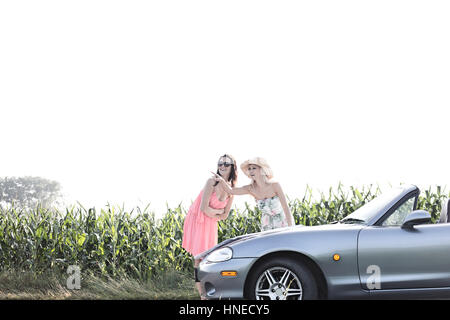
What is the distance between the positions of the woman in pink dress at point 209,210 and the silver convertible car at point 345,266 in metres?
2.30

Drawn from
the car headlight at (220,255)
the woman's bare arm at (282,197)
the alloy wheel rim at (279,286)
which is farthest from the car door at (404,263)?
the woman's bare arm at (282,197)

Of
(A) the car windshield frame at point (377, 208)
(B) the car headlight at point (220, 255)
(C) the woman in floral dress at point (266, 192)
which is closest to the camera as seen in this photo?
(B) the car headlight at point (220, 255)

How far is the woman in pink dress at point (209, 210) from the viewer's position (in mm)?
9609

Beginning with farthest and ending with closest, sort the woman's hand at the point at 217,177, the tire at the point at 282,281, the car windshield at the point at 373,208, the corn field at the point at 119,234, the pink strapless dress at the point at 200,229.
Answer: the corn field at the point at 119,234 < the pink strapless dress at the point at 200,229 < the woman's hand at the point at 217,177 < the car windshield at the point at 373,208 < the tire at the point at 282,281

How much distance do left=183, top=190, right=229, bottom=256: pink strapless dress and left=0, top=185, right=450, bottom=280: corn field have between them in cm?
329

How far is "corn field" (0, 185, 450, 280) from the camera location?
13461 mm

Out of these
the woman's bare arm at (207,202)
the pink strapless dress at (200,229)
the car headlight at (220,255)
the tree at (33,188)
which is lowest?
the car headlight at (220,255)

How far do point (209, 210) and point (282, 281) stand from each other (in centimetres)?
280

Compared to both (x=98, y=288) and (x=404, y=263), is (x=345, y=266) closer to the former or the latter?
(x=404, y=263)

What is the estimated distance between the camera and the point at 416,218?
7.20 m

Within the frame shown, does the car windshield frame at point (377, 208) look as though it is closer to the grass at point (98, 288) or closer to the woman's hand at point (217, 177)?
the woman's hand at point (217, 177)

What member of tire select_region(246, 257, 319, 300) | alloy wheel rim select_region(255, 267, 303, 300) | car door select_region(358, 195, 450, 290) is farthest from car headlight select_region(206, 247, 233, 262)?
car door select_region(358, 195, 450, 290)
